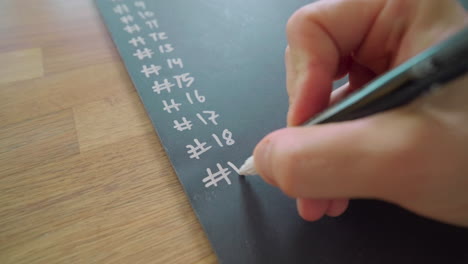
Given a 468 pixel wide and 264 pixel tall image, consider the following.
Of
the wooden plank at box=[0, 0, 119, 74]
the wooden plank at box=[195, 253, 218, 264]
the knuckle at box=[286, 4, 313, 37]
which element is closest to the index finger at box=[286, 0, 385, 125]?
the knuckle at box=[286, 4, 313, 37]

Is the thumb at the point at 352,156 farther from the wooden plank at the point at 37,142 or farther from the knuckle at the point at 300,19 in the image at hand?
the wooden plank at the point at 37,142

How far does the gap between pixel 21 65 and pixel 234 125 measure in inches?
10.3

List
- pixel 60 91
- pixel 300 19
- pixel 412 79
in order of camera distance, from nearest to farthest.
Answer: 1. pixel 412 79
2. pixel 300 19
3. pixel 60 91

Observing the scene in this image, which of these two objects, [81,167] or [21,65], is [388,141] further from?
[21,65]

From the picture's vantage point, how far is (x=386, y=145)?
15 cm

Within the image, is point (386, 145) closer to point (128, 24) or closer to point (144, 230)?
point (144, 230)

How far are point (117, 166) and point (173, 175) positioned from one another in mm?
52

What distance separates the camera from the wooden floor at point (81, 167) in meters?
0.26

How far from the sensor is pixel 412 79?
151 mm

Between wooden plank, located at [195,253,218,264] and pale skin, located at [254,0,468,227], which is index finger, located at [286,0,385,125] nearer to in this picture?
pale skin, located at [254,0,468,227]

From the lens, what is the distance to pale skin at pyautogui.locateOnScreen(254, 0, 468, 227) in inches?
5.8

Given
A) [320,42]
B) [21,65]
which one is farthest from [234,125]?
[21,65]

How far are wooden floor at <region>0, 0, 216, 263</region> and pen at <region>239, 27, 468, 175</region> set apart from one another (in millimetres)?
162

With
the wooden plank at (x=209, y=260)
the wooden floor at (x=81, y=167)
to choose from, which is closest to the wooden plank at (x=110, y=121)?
the wooden floor at (x=81, y=167)
